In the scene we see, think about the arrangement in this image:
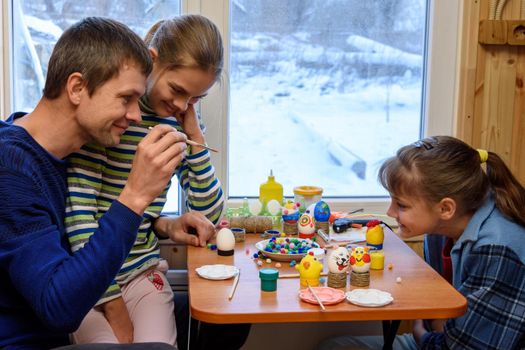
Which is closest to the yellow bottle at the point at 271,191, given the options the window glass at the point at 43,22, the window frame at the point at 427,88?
the window frame at the point at 427,88

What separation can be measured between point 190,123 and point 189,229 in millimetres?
304

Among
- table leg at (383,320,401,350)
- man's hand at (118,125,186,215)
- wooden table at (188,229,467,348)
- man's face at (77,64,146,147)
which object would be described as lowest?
table leg at (383,320,401,350)

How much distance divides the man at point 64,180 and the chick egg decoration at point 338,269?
0.43 meters

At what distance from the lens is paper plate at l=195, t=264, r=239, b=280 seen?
157cm

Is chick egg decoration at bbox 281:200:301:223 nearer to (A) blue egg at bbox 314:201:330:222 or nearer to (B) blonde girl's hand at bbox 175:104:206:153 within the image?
(A) blue egg at bbox 314:201:330:222

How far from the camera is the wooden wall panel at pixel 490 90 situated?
7.79 feet

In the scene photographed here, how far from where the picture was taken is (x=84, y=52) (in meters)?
1.41

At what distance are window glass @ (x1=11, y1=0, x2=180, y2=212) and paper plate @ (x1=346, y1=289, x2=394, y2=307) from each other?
127 cm

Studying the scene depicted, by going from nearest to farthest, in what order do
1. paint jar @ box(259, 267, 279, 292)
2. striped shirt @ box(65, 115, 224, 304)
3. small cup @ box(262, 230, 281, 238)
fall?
paint jar @ box(259, 267, 279, 292) → striped shirt @ box(65, 115, 224, 304) → small cup @ box(262, 230, 281, 238)

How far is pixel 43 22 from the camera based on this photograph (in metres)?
2.25

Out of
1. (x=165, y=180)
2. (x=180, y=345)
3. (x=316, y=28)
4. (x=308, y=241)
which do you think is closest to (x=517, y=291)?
(x=308, y=241)

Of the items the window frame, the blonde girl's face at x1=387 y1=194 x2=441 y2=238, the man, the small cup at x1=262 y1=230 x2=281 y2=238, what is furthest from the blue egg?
the man

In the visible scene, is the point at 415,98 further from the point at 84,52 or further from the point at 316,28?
the point at 84,52

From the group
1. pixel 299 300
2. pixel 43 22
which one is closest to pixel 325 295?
pixel 299 300
